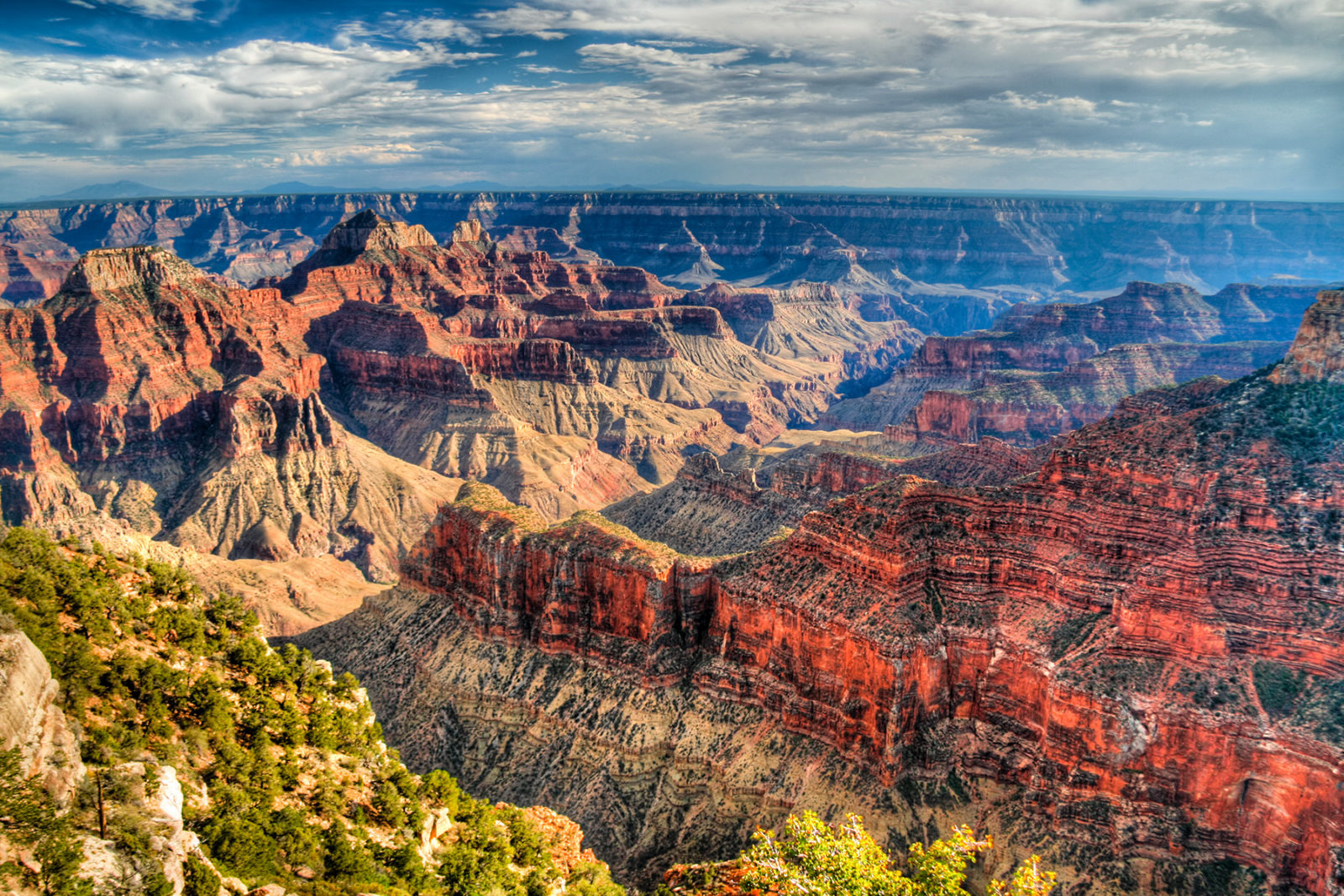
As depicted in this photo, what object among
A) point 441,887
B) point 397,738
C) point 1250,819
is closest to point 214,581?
point 397,738

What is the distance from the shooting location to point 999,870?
1902 inches

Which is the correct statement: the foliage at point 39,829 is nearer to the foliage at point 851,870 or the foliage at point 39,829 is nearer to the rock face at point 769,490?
the foliage at point 851,870

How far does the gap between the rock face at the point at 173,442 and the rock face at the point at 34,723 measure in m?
101

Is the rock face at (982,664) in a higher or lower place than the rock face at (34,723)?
lower

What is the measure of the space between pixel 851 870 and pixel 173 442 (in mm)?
136945

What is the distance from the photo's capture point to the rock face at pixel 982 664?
152 feet

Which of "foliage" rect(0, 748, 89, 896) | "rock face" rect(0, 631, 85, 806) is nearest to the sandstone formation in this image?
"rock face" rect(0, 631, 85, 806)

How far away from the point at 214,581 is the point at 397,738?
34097mm

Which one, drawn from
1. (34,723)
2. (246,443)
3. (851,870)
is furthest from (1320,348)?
(246,443)

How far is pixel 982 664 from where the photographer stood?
55281mm

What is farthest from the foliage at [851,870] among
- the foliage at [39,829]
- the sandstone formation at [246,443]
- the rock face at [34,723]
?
the sandstone formation at [246,443]

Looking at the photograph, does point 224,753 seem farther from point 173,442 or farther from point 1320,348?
point 173,442

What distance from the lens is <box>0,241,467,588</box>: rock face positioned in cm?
12475

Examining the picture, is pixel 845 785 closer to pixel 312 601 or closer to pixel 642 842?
pixel 642 842
